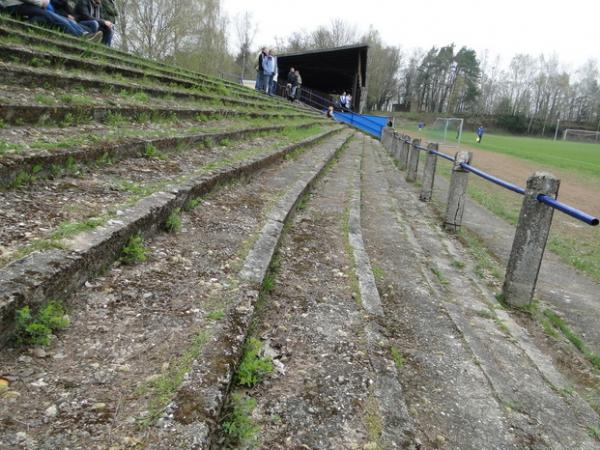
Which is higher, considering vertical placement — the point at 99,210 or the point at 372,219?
the point at 99,210

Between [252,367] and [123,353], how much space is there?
570 millimetres

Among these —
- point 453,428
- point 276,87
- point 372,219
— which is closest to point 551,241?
point 372,219

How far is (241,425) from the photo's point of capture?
1572 millimetres

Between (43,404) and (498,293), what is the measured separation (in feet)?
12.8

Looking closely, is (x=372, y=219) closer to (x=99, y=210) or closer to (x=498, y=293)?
(x=498, y=293)

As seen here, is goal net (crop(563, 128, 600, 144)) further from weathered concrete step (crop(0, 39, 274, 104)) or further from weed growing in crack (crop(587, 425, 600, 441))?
weed growing in crack (crop(587, 425, 600, 441))

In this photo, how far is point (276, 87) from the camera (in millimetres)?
23125

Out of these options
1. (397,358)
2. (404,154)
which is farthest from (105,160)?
(404,154)

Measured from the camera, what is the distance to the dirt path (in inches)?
51.6

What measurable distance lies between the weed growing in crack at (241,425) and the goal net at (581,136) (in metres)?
72.0

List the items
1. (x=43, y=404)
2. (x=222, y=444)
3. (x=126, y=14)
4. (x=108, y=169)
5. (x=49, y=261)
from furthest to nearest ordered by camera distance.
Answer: (x=126, y=14), (x=108, y=169), (x=49, y=261), (x=222, y=444), (x=43, y=404)

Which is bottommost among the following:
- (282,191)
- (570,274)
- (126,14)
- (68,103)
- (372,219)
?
(570,274)

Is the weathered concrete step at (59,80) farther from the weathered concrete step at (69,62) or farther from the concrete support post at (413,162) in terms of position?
the concrete support post at (413,162)

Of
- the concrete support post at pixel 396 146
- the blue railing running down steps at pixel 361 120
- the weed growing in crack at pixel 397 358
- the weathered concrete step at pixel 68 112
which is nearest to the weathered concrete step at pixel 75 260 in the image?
the weathered concrete step at pixel 68 112
